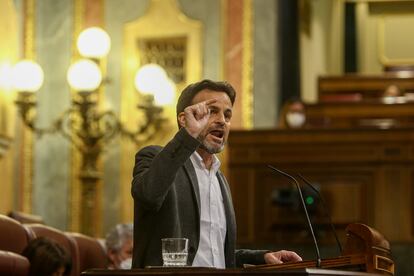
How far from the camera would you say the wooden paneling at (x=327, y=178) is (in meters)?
8.74

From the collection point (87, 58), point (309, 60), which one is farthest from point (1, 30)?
point (309, 60)

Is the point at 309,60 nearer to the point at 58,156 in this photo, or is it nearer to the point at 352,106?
the point at 352,106

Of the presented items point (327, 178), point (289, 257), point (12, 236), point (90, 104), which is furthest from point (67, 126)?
point (289, 257)

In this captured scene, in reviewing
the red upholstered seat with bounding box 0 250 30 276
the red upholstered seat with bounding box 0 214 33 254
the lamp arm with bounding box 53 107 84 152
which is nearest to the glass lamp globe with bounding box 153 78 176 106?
the lamp arm with bounding box 53 107 84 152

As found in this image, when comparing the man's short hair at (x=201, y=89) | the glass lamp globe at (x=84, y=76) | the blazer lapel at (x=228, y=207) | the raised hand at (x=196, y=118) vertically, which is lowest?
the blazer lapel at (x=228, y=207)

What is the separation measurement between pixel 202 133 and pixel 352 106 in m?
7.29

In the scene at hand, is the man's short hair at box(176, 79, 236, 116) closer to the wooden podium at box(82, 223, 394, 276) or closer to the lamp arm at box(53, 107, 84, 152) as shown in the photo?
the wooden podium at box(82, 223, 394, 276)

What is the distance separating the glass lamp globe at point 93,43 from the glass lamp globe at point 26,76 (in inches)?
17.9

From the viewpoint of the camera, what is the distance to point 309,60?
13.0 meters

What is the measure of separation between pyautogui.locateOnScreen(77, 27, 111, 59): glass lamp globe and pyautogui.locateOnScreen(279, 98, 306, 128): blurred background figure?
1704 mm

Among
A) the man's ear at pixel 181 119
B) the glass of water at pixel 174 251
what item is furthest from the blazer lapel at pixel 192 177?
the glass of water at pixel 174 251

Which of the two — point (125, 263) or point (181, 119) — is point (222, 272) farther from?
point (125, 263)

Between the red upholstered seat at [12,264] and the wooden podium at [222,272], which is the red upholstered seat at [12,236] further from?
the wooden podium at [222,272]

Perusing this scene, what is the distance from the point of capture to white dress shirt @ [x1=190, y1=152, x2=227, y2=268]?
3.47m
